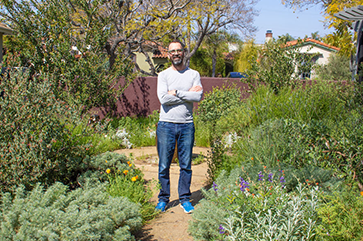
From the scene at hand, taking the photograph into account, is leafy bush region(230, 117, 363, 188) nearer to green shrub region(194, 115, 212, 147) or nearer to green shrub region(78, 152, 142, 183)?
green shrub region(78, 152, 142, 183)

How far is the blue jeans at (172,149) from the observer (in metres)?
3.61

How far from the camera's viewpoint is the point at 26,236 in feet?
7.78

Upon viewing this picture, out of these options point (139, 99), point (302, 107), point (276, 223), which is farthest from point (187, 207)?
point (139, 99)

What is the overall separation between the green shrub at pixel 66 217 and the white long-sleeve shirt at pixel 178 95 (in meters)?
1.08

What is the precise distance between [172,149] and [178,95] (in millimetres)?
621

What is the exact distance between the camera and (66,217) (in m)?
2.49

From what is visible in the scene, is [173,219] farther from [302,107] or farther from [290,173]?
[302,107]

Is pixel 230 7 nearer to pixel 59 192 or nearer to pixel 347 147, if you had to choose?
pixel 347 147

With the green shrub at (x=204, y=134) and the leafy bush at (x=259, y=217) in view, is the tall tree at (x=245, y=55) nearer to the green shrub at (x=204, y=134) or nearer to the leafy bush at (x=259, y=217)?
the green shrub at (x=204, y=134)

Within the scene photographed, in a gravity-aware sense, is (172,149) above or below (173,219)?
above

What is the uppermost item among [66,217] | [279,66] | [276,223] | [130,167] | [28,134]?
[279,66]

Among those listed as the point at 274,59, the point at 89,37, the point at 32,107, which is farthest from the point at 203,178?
the point at 89,37

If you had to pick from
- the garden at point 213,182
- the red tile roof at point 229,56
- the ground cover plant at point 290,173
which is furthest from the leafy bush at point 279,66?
the red tile roof at point 229,56

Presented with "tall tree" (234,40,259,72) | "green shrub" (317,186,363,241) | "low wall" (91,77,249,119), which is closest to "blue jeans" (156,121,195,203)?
"green shrub" (317,186,363,241)
